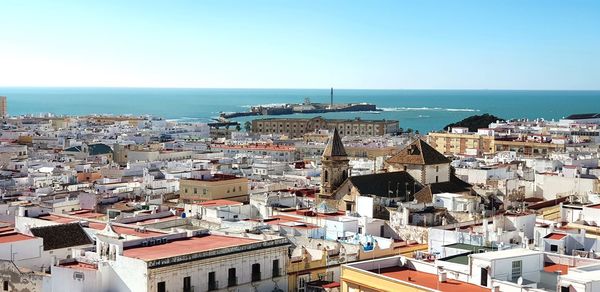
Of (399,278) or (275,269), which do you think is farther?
(275,269)

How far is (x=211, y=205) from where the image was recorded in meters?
40.6

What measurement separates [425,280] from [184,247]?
7236 millimetres

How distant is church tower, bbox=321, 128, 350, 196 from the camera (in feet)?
153

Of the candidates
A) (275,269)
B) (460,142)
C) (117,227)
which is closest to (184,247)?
(275,269)

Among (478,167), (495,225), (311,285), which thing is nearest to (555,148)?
(478,167)

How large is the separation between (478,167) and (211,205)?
27.0m

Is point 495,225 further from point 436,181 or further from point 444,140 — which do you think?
point 444,140

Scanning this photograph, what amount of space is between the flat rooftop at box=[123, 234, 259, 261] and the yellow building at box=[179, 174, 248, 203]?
1914 cm

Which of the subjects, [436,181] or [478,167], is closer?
[436,181]

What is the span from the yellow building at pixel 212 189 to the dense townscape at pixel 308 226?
8 centimetres

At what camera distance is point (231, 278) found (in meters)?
25.4

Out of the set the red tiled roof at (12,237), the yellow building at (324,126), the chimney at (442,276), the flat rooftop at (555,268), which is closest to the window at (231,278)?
the chimney at (442,276)

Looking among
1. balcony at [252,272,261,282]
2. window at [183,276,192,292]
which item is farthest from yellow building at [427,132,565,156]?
window at [183,276,192,292]

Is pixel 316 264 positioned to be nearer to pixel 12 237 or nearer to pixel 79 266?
pixel 79 266
